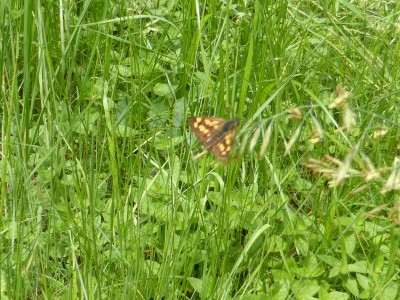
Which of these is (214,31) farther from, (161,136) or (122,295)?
(122,295)

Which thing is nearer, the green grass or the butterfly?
the butterfly

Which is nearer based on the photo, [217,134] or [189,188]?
[217,134]

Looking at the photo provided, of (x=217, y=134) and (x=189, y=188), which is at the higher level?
(x=217, y=134)

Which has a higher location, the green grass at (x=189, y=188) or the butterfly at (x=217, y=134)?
the butterfly at (x=217, y=134)

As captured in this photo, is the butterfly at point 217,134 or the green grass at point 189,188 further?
the green grass at point 189,188
